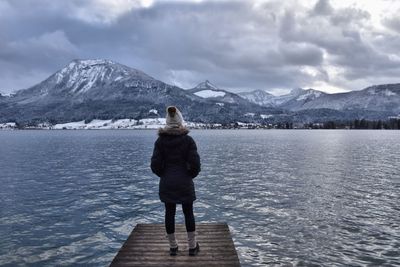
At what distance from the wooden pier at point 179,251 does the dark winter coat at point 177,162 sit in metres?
2.19

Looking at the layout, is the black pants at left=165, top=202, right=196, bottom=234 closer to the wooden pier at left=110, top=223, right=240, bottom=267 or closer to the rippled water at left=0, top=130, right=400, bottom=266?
the wooden pier at left=110, top=223, right=240, bottom=267

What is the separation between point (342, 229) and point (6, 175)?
142 ft

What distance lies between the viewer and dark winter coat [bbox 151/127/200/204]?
530 inches

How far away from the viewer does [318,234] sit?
76.4ft

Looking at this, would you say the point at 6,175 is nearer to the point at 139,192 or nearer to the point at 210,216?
the point at 139,192

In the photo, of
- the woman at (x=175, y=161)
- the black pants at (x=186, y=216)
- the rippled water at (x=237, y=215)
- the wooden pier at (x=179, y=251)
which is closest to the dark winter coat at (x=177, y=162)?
the woman at (x=175, y=161)

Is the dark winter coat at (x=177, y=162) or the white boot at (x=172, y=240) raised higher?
the dark winter coat at (x=177, y=162)

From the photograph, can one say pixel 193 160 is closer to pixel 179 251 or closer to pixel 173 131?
pixel 173 131

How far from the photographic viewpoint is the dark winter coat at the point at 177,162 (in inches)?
530

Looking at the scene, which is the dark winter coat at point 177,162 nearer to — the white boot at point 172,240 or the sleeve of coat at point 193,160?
the sleeve of coat at point 193,160

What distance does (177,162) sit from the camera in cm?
1355

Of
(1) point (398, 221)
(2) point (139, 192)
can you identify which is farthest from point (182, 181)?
(2) point (139, 192)

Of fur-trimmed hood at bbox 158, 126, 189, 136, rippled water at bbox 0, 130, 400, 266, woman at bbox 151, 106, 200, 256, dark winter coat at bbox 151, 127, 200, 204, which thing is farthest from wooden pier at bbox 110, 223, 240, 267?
fur-trimmed hood at bbox 158, 126, 189, 136

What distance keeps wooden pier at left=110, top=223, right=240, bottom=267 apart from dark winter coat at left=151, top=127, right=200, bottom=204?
2194mm
